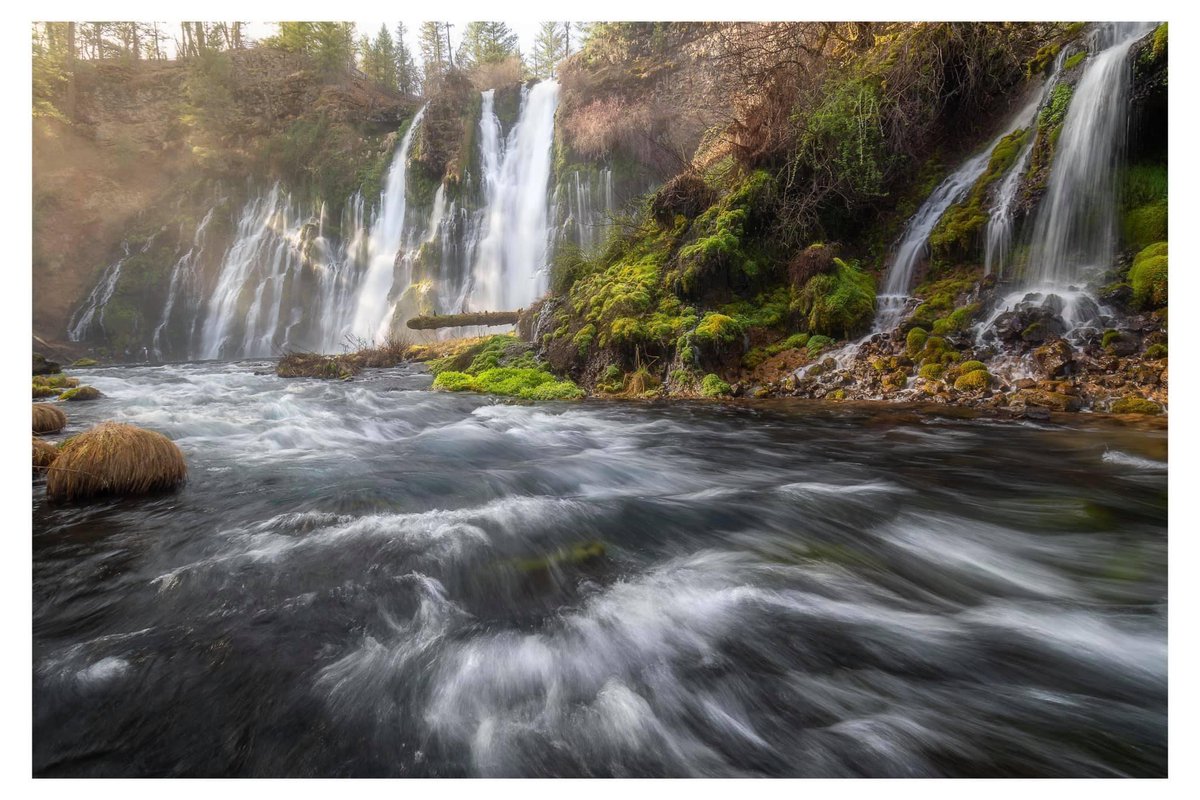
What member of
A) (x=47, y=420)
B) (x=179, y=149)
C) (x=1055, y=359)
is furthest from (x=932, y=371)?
(x=179, y=149)

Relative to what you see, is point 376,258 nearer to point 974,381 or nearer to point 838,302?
point 838,302

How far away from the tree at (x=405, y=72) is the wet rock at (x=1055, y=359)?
106 ft

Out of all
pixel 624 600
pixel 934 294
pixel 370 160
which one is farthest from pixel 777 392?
pixel 370 160

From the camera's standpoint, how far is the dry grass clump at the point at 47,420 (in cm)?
552

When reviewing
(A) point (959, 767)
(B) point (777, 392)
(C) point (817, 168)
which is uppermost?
(C) point (817, 168)

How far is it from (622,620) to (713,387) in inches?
217

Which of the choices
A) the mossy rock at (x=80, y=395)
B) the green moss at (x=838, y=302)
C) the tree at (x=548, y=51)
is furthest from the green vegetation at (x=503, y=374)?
the tree at (x=548, y=51)

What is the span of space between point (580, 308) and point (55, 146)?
30.8 meters

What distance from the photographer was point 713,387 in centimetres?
731

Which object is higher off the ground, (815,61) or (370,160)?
(370,160)

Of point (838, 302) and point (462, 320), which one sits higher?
point (462, 320)

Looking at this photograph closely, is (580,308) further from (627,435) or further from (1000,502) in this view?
(1000,502)
